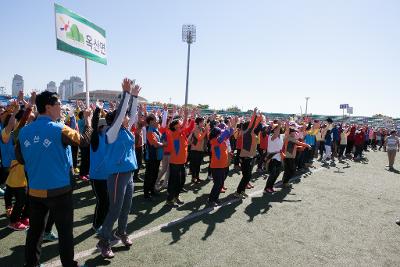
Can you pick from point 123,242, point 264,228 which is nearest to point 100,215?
point 123,242

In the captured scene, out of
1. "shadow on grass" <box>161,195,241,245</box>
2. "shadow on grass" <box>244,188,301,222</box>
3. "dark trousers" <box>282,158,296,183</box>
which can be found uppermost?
Result: "dark trousers" <box>282,158,296,183</box>

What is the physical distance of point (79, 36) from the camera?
12.4 meters

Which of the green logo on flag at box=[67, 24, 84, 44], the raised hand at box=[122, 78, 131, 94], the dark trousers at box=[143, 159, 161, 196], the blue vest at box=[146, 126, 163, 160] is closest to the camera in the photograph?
the raised hand at box=[122, 78, 131, 94]

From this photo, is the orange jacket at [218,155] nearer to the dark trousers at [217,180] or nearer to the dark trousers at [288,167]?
the dark trousers at [217,180]

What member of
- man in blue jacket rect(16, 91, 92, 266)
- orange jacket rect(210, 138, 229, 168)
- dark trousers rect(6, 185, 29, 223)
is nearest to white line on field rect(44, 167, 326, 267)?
man in blue jacket rect(16, 91, 92, 266)

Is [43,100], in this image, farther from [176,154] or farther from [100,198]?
[176,154]

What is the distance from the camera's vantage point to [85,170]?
29.9ft

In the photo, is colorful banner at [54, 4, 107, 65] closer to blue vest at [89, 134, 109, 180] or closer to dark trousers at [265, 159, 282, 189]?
blue vest at [89, 134, 109, 180]

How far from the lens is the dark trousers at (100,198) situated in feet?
16.4

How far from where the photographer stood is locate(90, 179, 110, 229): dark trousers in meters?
4.98

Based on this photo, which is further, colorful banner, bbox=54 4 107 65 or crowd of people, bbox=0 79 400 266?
colorful banner, bbox=54 4 107 65

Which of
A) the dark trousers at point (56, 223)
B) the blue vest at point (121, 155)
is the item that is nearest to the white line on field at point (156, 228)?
the dark trousers at point (56, 223)

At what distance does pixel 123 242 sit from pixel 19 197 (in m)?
1.94

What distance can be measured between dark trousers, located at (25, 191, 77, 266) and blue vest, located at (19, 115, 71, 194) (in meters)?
0.13
